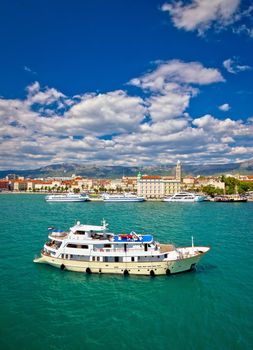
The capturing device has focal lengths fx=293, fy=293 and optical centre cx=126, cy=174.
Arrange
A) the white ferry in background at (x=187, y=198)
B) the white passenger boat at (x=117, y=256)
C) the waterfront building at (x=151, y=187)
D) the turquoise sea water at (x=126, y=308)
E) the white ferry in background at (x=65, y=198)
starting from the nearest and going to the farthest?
the turquoise sea water at (x=126, y=308)
the white passenger boat at (x=117, y=256)
the white ferry in background at (x=187, y=198)
the white ferry in background at (x=65, y=198)
the waterfront building at (x=151, y=187)

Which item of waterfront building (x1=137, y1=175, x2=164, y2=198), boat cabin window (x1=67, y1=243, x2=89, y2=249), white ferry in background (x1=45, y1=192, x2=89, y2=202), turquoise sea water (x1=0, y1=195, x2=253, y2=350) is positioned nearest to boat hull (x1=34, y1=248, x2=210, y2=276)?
turquoise sea water (x1=0, y1=195, x2=253, y2=350)

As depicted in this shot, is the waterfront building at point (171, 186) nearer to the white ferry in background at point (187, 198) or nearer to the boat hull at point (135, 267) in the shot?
the white ferry in background at point (187, 198)

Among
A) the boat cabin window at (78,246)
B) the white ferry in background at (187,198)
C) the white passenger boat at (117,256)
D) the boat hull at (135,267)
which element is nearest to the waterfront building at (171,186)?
the white ferry in background at (187,198)

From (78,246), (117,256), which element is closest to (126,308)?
(117,256)

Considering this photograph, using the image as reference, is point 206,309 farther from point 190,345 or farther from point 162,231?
point 162,231

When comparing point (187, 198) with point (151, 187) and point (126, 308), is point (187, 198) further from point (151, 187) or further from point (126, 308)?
point (126, 308)

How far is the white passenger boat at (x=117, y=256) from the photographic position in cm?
2997

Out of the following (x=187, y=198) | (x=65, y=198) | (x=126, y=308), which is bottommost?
(x=126, y=308)

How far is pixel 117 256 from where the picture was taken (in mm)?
30344

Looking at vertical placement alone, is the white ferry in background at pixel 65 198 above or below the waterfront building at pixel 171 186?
below

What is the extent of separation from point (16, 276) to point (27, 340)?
12.0m

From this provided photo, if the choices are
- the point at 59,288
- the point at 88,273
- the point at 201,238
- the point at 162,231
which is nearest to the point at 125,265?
the point at 88,273

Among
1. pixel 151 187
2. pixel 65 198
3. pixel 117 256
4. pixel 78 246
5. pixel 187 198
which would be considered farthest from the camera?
pixel 151 187

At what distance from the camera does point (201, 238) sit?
48719 millimetres
